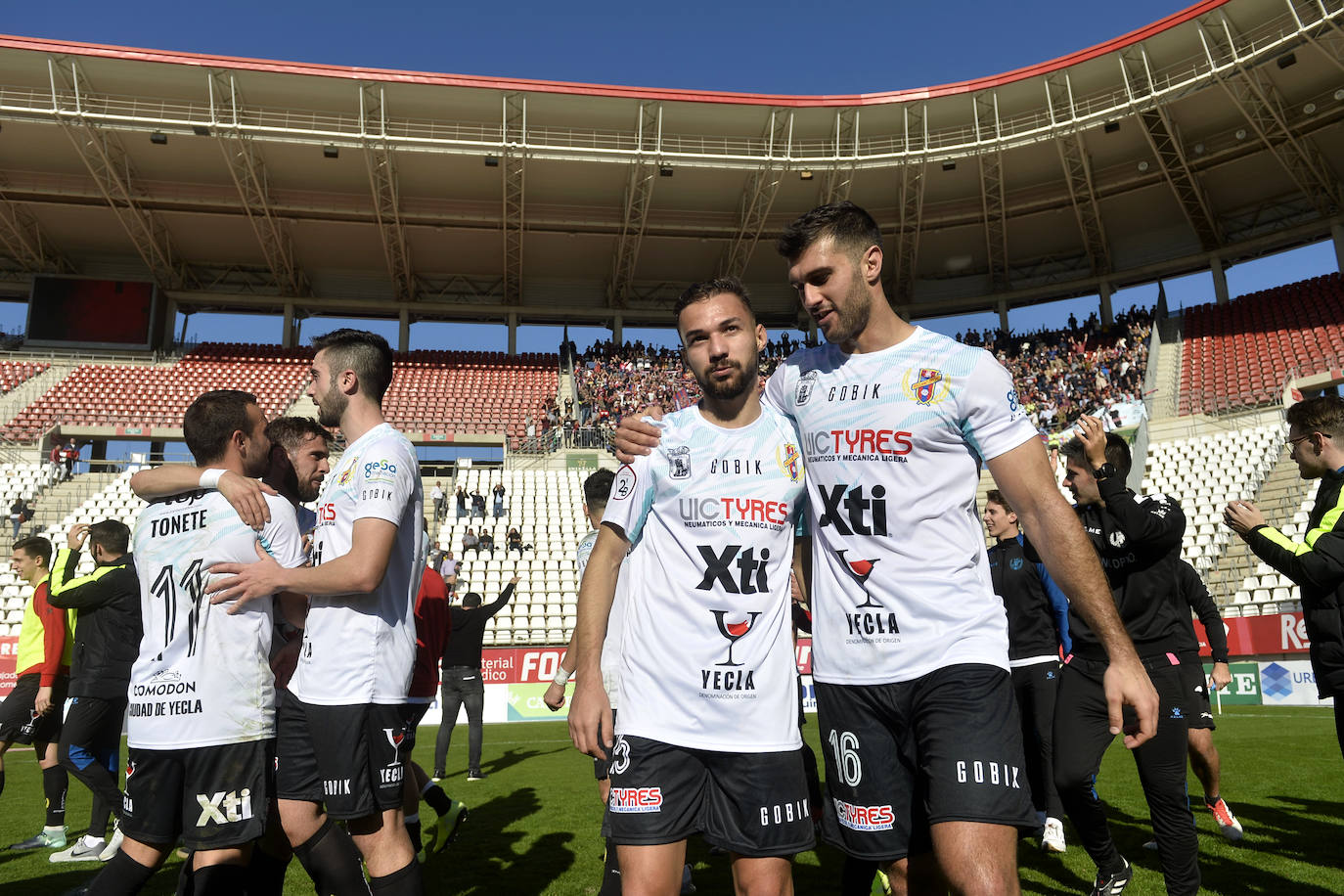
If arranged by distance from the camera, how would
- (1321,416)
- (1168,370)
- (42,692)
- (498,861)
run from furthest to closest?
(1168,370), (42,692), (498,861), (1321,416)

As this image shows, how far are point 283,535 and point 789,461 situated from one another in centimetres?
220

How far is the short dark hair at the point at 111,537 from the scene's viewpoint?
21.2 ft

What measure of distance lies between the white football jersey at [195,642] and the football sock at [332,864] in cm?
47

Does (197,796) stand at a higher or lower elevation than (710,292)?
lower

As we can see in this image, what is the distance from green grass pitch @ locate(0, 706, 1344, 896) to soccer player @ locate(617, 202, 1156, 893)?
Result: 2.96 metres

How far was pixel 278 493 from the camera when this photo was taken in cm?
408

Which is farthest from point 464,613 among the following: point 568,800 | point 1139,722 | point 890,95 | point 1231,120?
point 1231,120

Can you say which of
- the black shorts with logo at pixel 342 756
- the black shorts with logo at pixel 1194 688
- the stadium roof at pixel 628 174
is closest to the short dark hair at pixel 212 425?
the black shorts with logo at pixel 342 756

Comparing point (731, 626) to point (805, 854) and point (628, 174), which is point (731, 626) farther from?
point (628, 174)

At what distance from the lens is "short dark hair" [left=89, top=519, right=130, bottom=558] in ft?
21.2

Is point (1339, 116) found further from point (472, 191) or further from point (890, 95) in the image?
point (472, 191)

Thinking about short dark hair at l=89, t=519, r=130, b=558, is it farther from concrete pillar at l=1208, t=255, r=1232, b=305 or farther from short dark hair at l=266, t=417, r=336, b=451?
concrete pillar at l=1208, t=255, r=1232, b=305

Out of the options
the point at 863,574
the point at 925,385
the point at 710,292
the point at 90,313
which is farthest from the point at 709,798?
the point at 90,313

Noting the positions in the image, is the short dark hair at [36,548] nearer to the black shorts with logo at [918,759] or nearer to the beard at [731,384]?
the beard at [731,384]
